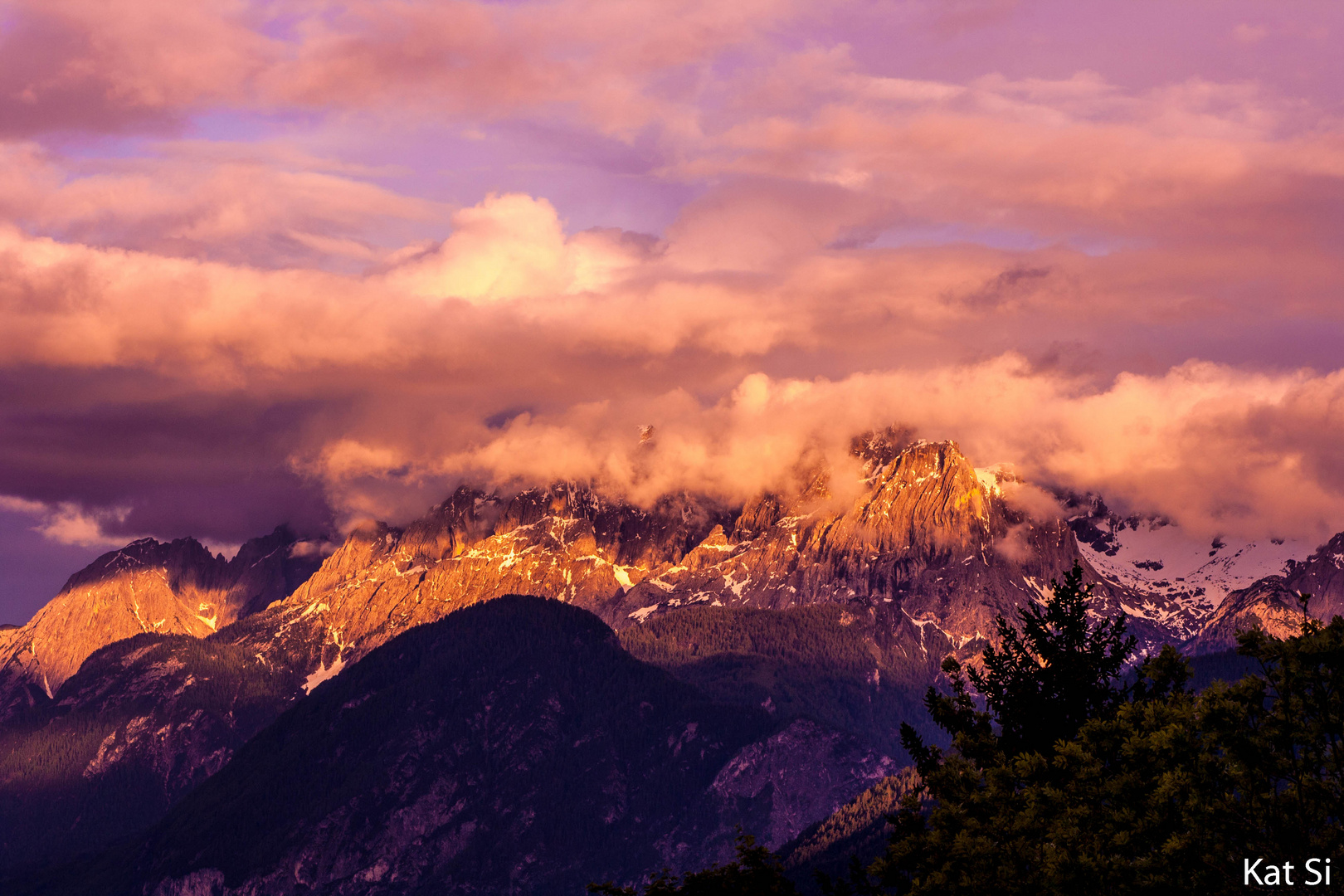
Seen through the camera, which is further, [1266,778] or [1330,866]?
[1266,778]

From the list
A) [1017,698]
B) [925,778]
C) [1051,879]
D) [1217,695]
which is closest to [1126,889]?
[1051,879]

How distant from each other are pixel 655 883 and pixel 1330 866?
170ft

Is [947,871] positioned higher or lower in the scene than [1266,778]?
lower

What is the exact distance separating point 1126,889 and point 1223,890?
5534 millimetres

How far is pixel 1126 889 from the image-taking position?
8306cm

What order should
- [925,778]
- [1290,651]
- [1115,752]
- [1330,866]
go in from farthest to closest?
[925,778] → [1115,752] → [1290,651] → [1330,866]

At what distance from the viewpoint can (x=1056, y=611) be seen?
12031 centimetres

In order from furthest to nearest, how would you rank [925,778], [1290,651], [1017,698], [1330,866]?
[1017,698], [925,778], [1290,651], [1330,866]

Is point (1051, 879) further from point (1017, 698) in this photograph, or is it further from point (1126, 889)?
point (1017, 698)

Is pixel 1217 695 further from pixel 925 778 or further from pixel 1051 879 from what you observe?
pixel 925 778

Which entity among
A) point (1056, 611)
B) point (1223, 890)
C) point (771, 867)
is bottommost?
point (771, 867)

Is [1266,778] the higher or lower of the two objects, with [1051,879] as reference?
higher

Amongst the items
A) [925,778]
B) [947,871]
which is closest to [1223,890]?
[947,871]

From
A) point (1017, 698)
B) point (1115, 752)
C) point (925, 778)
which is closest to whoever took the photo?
point (1115, 752)
